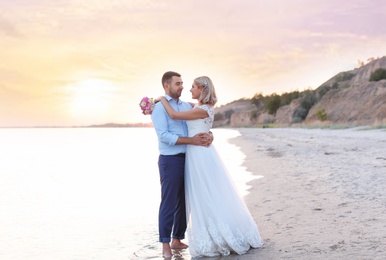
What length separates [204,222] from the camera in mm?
6055

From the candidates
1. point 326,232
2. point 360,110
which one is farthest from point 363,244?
point 360,110

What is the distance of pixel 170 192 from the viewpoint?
6.22m

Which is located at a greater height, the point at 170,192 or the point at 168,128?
the point at 168,128

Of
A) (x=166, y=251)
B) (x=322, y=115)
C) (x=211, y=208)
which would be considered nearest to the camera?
(x=211, y=208)

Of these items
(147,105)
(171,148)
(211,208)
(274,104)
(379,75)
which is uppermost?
(379,75)

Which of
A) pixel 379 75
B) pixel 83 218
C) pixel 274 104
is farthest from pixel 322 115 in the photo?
pixel 83 218

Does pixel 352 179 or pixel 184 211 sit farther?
pixel 352 179

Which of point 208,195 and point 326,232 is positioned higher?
point 208,195

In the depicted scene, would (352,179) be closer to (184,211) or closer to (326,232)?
(326,232)

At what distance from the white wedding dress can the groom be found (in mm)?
111

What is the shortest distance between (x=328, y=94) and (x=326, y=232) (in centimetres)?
7710

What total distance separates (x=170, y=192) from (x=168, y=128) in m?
0.78

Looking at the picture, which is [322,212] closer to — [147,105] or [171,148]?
[171,148]

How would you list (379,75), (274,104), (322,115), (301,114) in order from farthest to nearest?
1. (274,104)
2. (301,114)
3. (379,75)
4. (322,115)
